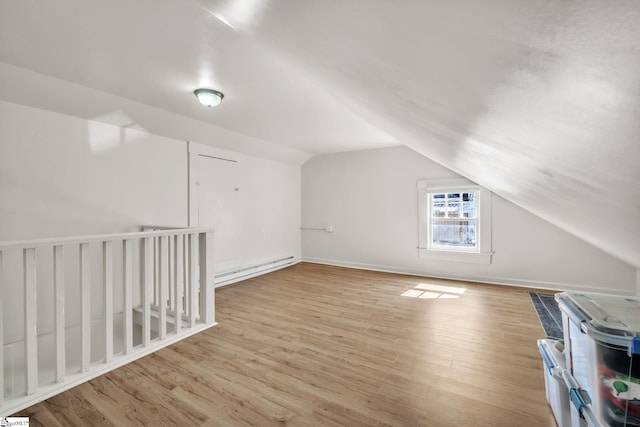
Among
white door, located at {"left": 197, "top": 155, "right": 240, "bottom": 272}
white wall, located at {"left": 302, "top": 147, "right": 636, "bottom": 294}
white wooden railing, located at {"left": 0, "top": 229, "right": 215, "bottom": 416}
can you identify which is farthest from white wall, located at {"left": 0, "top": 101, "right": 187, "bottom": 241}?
white wall, located at {"left": 302, "top": 147, "right": 636, "bottom": 294}

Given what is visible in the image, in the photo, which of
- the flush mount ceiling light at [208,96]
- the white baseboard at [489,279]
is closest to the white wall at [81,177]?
the flush mount ceiling light at [208,96]

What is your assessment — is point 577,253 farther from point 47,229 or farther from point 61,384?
→ point 47,229

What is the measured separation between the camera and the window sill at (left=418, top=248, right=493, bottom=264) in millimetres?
4133

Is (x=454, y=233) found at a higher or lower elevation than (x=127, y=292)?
higher

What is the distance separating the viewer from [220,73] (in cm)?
217

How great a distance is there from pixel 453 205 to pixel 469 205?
0.75 ft

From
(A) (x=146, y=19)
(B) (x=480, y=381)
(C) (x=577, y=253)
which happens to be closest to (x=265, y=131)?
(A) (x=146, y=19)

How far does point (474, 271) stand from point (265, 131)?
3.84 metres

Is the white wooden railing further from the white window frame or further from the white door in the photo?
the white window frame

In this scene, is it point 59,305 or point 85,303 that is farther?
point 85,303

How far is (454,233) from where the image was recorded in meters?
4.44

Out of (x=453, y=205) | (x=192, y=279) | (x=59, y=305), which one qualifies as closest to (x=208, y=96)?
(x=192, y=279)

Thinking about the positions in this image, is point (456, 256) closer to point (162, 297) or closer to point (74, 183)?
point (162, 297)

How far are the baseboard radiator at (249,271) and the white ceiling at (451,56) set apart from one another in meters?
2.83
